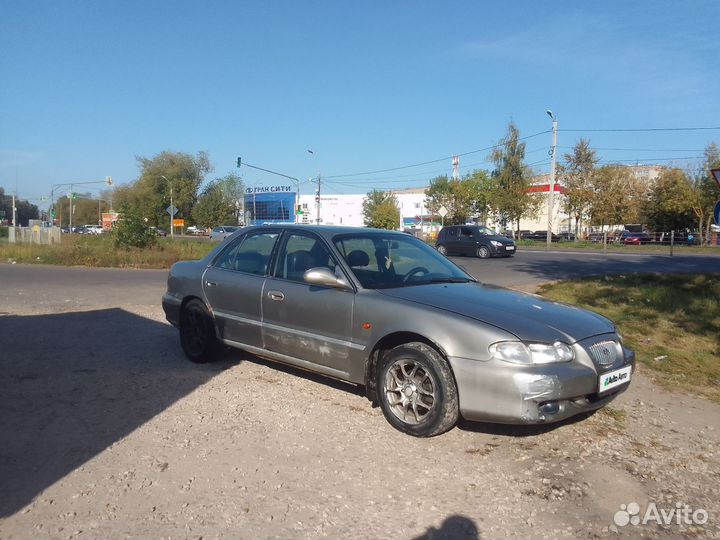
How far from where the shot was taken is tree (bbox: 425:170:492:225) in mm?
58219

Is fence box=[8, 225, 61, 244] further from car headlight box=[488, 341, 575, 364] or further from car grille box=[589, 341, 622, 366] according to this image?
car grille box=[589, 341, 622, 366]

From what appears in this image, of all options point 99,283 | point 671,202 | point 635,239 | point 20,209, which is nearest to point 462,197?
point 635,239

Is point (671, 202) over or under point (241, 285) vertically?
over

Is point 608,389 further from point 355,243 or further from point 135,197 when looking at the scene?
point 135,197

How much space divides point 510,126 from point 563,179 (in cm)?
1367

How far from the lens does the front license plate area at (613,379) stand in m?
4.04

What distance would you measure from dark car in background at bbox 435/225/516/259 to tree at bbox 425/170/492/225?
90.6 feet

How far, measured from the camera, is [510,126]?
182 ft

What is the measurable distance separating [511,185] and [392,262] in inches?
1883

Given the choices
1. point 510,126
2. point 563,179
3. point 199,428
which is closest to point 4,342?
point 199,428

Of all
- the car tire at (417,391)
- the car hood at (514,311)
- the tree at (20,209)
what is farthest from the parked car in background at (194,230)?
the car tire at (417,391)

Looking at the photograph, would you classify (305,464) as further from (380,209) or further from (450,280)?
(380,209)

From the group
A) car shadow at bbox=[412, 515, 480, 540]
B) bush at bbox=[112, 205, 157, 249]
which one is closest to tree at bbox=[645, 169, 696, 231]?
bush at bbox=[112, 205, 157, 249]

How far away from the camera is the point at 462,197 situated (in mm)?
58188
